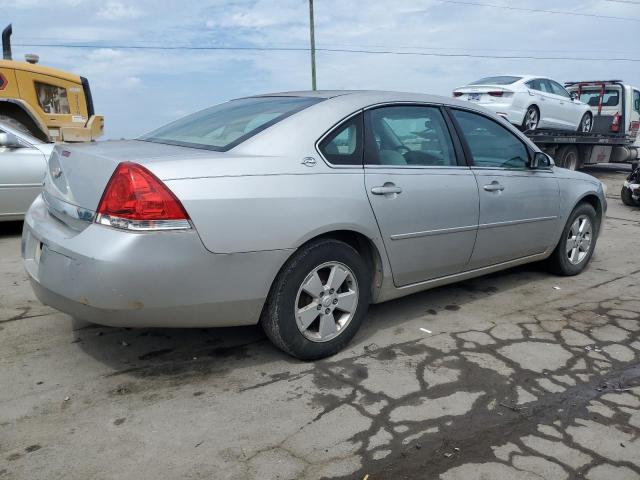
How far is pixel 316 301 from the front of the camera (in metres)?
3.15

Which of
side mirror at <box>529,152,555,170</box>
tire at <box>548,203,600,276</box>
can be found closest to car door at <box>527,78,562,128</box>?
tire at <box>548,203,600,276</box>

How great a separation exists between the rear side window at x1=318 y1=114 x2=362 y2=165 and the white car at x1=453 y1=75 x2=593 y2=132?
29.6 ft

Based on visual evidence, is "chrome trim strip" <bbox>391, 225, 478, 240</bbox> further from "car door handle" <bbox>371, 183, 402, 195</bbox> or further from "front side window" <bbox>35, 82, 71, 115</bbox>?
"front side window" <bbox>35, 82, 71, 115</bbox>

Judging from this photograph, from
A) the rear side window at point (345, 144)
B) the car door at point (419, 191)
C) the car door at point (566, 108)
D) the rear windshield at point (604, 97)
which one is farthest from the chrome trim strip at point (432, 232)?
the rear windshield at point (604, 97)

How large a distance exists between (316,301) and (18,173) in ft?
15.7

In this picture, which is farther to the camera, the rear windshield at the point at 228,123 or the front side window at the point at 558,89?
the front side window at the point at 558,89

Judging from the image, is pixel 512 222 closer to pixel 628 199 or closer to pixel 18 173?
pixel 18 173

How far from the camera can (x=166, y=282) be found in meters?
2.64

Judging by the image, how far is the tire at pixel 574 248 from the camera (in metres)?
4.98

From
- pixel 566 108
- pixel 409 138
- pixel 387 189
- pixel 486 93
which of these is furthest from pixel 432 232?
pixel 566 108

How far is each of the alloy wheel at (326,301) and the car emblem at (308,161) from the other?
21.6 inches

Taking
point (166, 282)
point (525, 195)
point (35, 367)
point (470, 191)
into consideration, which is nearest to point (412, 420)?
point (166, 282)

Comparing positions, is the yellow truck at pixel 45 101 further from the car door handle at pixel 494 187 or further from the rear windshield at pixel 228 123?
the car door handle at pixel 494 187

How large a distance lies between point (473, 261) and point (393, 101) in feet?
4.22
